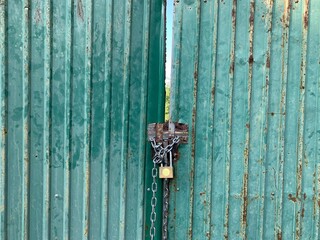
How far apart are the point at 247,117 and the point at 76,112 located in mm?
908

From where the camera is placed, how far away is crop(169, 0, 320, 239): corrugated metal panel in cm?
186

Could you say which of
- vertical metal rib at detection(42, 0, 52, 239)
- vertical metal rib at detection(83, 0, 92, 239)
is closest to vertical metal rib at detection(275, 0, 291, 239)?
vertical metal rib at detection(83, 0, 92, 239)

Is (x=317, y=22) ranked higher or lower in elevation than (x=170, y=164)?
higher

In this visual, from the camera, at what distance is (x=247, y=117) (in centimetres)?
188

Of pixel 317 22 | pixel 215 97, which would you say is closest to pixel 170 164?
pixel 215 97

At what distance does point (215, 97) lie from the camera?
6.17 feet

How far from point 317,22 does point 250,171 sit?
2.83 ft

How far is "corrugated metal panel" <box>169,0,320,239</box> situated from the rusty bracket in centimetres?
4

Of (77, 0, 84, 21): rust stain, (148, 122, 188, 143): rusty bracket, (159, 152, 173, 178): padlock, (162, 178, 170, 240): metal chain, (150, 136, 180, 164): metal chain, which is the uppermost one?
(77, 0, 84, 21): rust stain

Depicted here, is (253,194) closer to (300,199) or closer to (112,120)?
(300,199)

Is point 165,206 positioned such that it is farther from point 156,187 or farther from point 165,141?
point 165,141

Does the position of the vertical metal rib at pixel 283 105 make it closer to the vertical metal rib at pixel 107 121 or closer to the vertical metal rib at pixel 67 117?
the vertical metal rib at pixel 107 121

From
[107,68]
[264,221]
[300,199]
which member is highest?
[107,68]

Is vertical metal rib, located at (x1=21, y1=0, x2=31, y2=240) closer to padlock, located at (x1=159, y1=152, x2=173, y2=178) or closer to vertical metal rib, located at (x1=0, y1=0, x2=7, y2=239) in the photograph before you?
vertical metal rib, located at (x1=0, y1=0, x2=7, y2=239)
